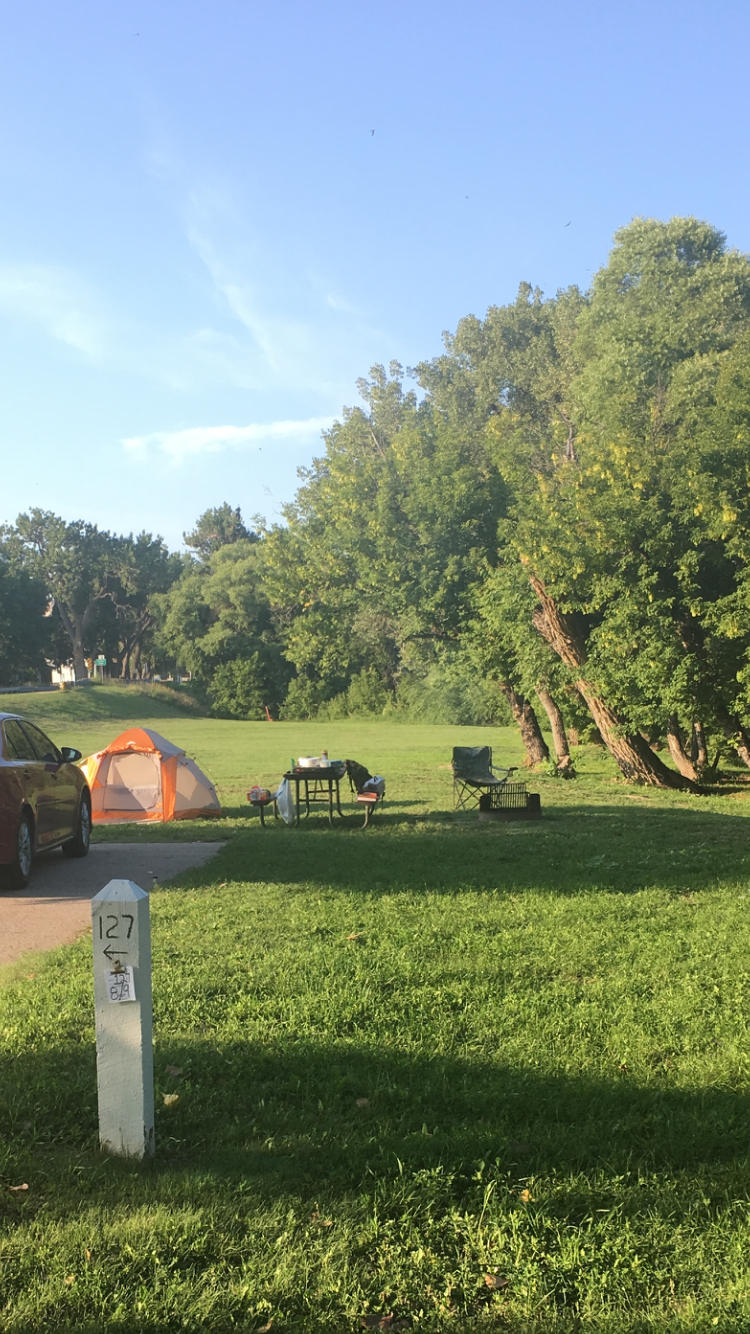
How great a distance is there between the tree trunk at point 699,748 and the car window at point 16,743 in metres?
16.1

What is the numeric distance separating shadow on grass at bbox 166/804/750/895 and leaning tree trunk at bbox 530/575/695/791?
6246 millimetres

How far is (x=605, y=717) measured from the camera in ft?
69.7

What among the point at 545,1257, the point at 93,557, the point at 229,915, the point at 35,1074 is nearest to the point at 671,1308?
the point at 545,1257

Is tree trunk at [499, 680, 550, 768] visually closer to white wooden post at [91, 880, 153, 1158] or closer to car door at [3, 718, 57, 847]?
car door at [3, 718, 57, 847]

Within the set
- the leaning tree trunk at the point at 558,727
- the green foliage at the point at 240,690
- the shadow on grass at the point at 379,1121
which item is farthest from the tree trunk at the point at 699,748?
the green foliage at the point at 240,690

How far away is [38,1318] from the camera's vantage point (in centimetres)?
267

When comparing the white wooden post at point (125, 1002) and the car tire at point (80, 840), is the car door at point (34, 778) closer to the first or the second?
the car tire at point (80, 840)

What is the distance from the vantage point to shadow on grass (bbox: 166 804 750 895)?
29.9 feet

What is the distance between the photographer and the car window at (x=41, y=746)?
415 inches

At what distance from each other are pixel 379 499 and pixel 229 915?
22.3m

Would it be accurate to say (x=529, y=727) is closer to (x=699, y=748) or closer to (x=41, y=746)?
(x=699, y=748)

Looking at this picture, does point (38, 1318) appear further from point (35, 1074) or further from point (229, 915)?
point (229, 915)

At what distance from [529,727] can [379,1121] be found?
24.0m

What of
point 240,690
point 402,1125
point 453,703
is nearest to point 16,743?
point 402,1125
